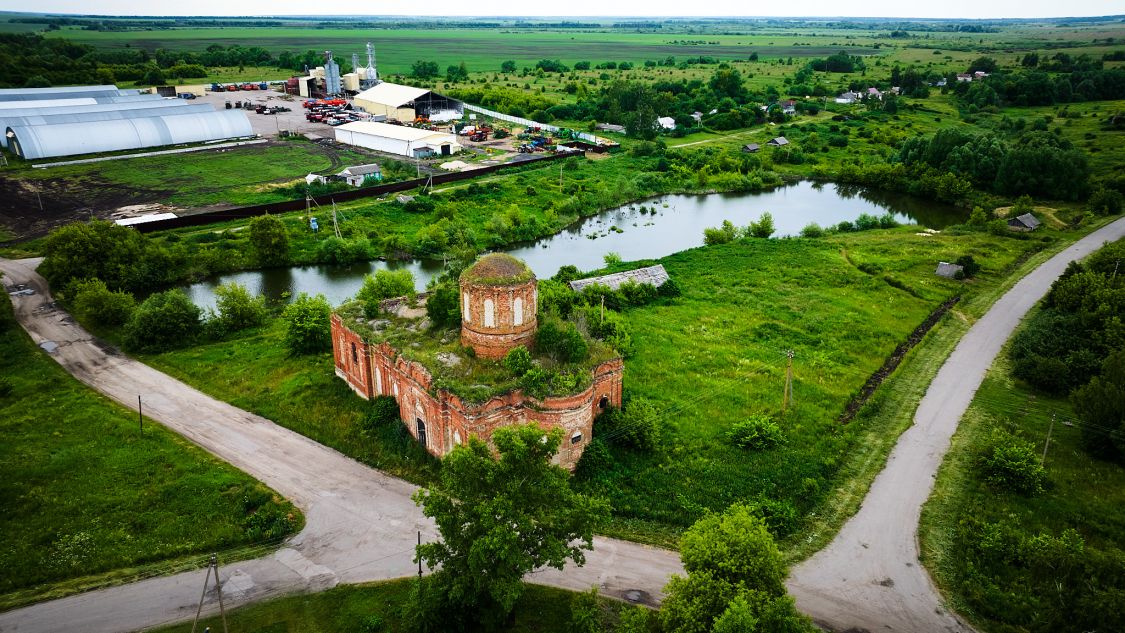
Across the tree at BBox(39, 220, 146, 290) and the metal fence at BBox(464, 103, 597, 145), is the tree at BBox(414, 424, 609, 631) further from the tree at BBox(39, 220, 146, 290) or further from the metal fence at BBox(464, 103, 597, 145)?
the metal fence at BBox(464, 103, 597, 145)

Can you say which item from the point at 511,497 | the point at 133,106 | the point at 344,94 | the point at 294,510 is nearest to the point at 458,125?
the point at 344,94

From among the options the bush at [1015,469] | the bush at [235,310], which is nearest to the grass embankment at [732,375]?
the bush at [235,310]

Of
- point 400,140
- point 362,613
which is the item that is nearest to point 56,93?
point 400,140

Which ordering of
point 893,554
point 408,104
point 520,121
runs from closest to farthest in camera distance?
point 893,554 → point 408,104 → point 520,121

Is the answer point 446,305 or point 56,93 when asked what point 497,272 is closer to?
point 446,305

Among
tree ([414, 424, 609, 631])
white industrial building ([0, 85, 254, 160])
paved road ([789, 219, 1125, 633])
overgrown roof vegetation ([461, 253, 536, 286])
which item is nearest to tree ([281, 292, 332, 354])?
overgrown roof vegetation ([461, 253, 536, 286])

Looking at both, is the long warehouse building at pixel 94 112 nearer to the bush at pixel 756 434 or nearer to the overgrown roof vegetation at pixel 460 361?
the overgrown roof vegetation at pixel 460 361

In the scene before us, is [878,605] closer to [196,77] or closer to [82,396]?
[82,396]

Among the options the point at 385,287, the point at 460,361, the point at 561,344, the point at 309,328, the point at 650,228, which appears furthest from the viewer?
the point at 650,228

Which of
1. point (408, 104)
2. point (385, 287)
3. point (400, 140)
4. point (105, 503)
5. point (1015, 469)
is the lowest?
point (105, 503)
